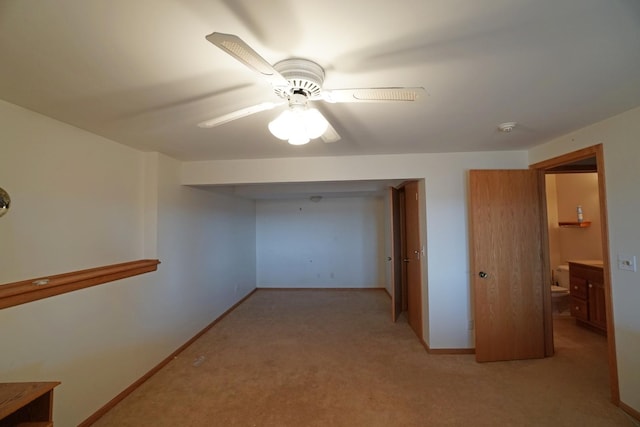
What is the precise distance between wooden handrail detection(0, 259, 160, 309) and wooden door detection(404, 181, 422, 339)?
303 centimetres

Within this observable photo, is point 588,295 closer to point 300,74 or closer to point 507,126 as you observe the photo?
point 507,126

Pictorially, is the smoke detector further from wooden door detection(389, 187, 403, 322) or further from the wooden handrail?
the wooden handrail

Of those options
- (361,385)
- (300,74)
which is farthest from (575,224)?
(300,74)

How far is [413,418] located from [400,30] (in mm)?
2446

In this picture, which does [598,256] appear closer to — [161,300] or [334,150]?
[334,150]

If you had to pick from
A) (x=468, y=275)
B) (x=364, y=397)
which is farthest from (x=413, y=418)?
(x=468, y=275)

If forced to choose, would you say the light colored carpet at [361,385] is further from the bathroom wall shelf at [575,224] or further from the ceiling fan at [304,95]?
the ceiling fan at [304,95]

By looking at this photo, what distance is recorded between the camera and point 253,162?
3141mm

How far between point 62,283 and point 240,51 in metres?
2.05

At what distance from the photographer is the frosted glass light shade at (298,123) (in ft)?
4.00

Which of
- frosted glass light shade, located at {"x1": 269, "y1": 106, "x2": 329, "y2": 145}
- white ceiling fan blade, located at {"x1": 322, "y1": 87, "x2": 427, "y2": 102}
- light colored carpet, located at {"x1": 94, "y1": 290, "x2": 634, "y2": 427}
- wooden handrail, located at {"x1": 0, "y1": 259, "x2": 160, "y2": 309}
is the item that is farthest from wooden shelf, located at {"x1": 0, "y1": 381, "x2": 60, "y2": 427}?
white ceiling fan blade, located at {"x1": 322, "y1": 87, "x2": 427, "y2": 102}

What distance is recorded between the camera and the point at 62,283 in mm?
1805

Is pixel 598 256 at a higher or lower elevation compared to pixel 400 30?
lower

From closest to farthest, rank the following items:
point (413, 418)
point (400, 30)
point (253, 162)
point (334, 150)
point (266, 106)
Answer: point (400, 30), point (266, 106), point (413, 418), point (334, 150), point (253, 162)
